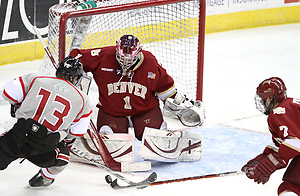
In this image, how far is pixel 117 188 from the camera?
15.4ft

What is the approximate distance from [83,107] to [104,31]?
2546 millimetres

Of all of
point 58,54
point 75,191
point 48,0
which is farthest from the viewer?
point 48,0

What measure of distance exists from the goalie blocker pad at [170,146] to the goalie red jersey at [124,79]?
0.25m

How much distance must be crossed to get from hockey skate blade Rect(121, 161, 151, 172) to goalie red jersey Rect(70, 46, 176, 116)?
405 millimetres

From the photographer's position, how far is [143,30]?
703 centimetres

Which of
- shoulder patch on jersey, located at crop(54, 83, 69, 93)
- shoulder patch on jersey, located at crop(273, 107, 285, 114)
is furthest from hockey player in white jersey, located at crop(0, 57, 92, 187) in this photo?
shoulder patch on jersey, located at crop(273, 107, 285, 114)

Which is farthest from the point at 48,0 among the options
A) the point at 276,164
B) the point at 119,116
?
the point at 276,164

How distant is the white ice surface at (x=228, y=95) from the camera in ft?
15.6

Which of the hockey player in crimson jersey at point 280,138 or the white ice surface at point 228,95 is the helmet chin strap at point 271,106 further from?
the white ice surface at point 228,95

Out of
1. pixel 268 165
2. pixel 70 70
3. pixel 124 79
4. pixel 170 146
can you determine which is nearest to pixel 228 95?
pixel 170 146

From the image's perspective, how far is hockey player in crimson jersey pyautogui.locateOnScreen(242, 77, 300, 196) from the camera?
3688 mm

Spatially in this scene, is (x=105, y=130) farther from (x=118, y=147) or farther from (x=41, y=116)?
(x=41, y=116)

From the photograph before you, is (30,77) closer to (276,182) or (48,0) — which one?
(276,182)

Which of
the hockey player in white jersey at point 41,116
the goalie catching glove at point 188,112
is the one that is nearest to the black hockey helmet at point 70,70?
the hockey player in white jersey at point 41,116
